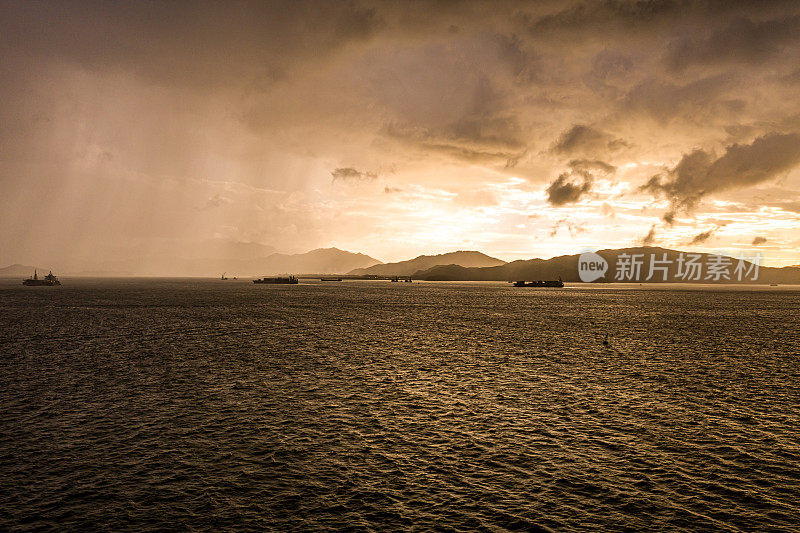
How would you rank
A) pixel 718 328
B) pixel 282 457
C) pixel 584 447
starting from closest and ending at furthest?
pixel 282 457 < pixel 584 447 < pixel 718 328

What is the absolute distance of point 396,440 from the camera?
30594 millimetres

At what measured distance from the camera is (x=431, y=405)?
39.1 meters

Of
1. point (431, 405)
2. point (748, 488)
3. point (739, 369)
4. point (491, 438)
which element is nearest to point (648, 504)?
point (748, 488)

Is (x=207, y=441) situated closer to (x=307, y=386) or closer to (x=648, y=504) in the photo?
(x=307, y=386)

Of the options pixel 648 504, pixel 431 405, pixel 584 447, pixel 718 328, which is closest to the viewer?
pixel 648 504

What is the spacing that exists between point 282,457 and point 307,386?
18.1 m

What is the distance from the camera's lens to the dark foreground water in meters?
21.3

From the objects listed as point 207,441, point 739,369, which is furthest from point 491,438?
point 739,369

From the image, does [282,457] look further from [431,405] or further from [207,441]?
[431,405]

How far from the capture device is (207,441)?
30.3 m

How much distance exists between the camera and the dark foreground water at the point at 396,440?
21.3 meters

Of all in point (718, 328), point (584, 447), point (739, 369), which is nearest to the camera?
point (584, 447)

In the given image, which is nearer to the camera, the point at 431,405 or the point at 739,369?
the point at 431,405

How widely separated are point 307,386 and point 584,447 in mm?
26462
